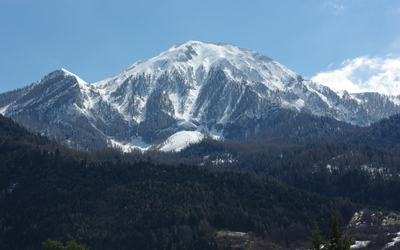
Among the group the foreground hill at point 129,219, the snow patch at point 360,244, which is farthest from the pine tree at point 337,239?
the snow patch at point 360,244

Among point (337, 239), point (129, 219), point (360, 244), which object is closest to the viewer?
point (337, 239)

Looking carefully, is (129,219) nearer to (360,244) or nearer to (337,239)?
(360,244)

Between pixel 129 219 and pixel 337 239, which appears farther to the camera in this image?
pixel 129 219

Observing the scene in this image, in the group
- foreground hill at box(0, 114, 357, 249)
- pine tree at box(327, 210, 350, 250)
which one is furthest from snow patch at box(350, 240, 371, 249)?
pine tree at box(327, 210, 350, 250)

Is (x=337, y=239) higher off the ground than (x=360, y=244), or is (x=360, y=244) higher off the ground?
(x=337, y=239)

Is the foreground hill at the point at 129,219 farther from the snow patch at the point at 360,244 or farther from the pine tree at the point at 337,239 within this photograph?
the pine tree at the point at 337,239

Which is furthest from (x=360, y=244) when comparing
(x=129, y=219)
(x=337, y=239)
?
(x=337, y=239)

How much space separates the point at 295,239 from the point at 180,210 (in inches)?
1944

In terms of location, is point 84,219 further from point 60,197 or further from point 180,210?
point 180,210

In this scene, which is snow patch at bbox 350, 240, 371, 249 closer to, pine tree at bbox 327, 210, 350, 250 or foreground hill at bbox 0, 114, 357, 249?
foreground hill at bbox 0, 114, 357, 249

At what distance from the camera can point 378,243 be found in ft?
540

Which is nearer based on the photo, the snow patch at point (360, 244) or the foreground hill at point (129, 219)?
the foreground hill at point (129, 219)

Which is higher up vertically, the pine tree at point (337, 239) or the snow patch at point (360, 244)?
the pine tree at point (337, 239)

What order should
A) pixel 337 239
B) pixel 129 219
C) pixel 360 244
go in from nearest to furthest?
pixel 337 239, pixel 360 244, pixel 129 219
